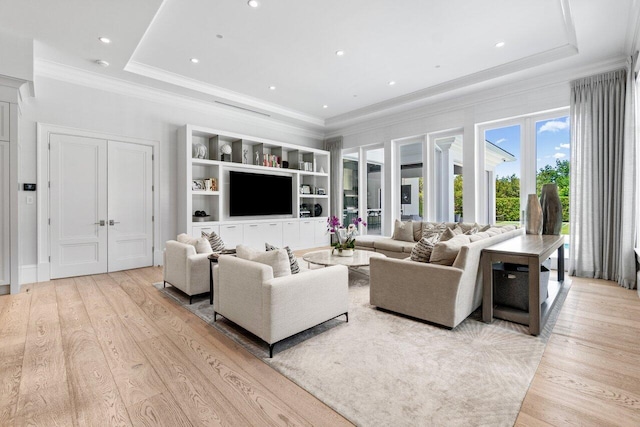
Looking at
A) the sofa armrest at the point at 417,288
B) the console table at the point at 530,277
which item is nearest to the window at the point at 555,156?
the console table at the point at 530,277

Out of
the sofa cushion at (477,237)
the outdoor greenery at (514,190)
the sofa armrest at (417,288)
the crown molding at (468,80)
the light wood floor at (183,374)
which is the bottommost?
the light wood floor at (183,374)

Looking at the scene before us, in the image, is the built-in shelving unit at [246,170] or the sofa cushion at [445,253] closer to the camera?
the sofa cushion at [445,253]

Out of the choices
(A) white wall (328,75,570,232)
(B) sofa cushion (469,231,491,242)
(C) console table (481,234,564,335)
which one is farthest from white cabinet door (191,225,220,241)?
(C) console table (481,234,564,335)

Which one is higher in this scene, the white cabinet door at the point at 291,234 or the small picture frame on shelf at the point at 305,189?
the small picture frame on shelf at the point at 305,189

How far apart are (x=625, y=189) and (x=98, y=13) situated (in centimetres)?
666

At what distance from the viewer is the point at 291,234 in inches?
282

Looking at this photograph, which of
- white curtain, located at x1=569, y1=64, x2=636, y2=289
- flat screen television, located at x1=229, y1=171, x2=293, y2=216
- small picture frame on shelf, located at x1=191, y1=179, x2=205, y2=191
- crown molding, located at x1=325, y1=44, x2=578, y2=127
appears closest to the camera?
white curtain, located at x1=569, y1=64, x2=636, y2=289

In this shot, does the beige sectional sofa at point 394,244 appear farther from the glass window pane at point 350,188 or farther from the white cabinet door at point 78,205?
the white cabinet door at point 78,205

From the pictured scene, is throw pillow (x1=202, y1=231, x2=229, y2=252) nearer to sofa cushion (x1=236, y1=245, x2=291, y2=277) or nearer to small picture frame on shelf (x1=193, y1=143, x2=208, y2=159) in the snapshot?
sofa cushion (x1=236, y1=245, x2=291, y2=277)

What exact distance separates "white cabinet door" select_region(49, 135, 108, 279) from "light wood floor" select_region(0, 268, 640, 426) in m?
1.48

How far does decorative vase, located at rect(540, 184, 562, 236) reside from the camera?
168 inches

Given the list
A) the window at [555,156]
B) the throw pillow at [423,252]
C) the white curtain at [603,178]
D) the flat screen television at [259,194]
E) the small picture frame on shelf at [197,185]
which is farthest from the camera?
the flat screen television at [259,194]

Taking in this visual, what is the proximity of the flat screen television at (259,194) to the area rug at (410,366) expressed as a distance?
139 inches

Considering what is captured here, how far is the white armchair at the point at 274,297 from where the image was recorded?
90.1 inches
